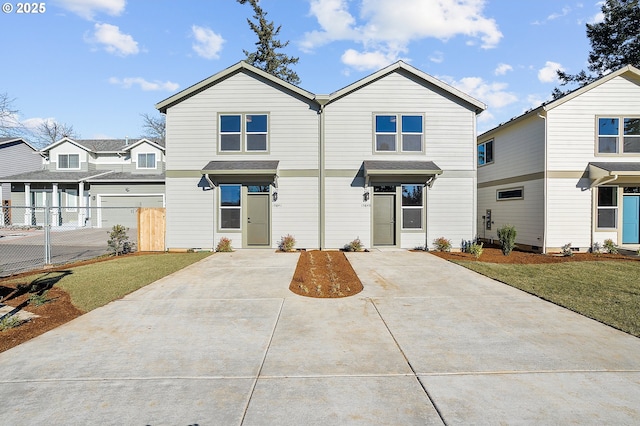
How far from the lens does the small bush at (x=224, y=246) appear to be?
42.2 ft

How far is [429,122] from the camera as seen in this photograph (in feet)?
43.4

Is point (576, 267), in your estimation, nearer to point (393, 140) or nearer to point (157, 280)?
point (393, 140)

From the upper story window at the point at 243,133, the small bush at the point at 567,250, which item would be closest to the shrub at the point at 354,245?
the upper story window at the point at 243,133

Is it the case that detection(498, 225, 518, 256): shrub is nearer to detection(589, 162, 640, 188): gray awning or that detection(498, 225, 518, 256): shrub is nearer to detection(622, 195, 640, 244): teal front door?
detection(589, 162, 640, 188): gray awning

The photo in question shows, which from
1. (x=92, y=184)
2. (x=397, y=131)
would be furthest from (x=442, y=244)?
(x=92, y=184)

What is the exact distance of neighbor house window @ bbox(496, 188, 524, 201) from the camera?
1473 centimetres

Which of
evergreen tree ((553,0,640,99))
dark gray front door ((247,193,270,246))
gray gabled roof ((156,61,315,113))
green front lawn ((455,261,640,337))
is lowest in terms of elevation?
green front lawn ((455,261,640,337))

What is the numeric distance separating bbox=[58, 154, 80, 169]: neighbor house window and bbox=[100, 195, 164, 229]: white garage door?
4.88 meters

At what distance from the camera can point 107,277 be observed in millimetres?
8484

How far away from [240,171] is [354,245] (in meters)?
5.26

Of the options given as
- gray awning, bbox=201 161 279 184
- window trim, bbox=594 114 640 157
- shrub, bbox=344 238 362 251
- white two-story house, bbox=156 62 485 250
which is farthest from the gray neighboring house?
window trim, bbox=594 114 640 157

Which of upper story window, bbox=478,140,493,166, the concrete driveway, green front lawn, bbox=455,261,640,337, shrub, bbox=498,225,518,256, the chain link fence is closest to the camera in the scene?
the concrete driveway

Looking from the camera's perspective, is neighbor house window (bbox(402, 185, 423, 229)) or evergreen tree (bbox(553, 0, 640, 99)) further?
evergreen tree (bbox(553, 0, 640, 99))

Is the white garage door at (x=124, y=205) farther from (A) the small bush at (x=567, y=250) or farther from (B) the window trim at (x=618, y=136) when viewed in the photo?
(B) the window trim at (x=618, y=136)
